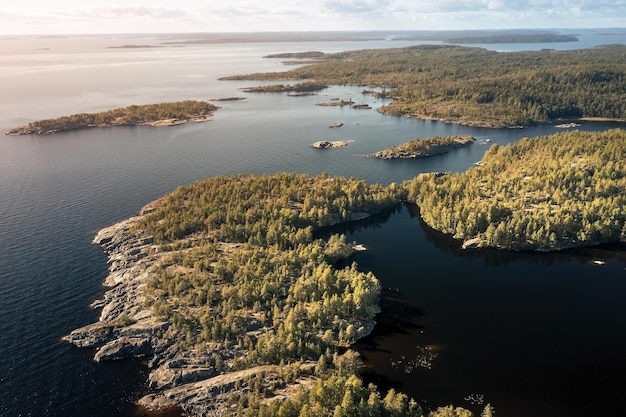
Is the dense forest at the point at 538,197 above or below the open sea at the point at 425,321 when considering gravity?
above

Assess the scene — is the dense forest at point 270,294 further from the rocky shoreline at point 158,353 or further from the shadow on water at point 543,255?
the shadow on water at point 543,255

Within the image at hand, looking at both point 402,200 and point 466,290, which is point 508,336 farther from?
point 402,200

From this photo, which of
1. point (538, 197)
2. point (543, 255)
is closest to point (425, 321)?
point (543, 255)

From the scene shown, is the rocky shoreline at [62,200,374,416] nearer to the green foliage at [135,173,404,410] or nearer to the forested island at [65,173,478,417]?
the forested island at [65,173,478,417]

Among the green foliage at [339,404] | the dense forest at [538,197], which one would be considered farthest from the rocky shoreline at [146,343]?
the dense forest at [538,197]

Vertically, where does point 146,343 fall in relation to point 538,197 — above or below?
below

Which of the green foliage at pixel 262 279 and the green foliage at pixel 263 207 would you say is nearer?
the green foliage at pixel 262 279

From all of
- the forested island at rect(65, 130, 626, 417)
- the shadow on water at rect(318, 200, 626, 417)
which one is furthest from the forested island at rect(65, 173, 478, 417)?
the shadow on water at rect(318, 200, 626, 417)

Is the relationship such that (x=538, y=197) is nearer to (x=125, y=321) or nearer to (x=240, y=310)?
(x=240, y=310)
